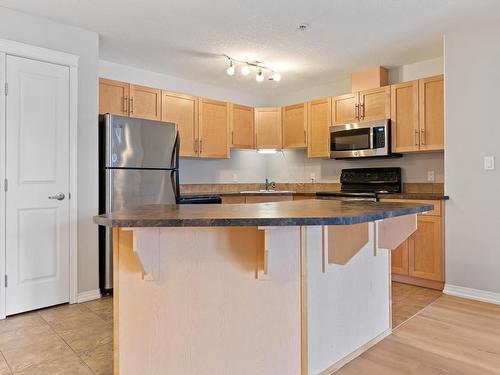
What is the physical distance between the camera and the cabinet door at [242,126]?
4.82 metres

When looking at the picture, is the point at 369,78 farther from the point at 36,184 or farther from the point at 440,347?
the point at 36,184

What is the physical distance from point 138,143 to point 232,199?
1.63m

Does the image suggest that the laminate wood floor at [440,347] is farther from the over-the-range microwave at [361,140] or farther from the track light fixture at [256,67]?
the track light fixture at [256,67]

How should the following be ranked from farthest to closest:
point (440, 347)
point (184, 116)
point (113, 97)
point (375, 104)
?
point (184, 116)
point (375, 104)
point (113, 97)
point (440, 347)

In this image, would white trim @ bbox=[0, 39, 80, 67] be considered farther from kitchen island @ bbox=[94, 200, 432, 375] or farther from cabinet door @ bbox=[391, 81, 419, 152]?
cabinet door @ bbox=[391, 81, 419, 152]

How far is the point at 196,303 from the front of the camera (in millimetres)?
1588

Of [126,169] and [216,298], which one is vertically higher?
[126,169]

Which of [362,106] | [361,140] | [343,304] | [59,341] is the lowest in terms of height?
[59,341]

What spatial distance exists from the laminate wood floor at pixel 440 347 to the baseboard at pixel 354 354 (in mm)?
21

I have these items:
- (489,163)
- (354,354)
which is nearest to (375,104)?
(489,163)

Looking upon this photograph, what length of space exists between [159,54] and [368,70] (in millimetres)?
2457

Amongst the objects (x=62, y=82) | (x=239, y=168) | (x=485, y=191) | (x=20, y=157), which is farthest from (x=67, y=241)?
Result: (x=485, y=191)

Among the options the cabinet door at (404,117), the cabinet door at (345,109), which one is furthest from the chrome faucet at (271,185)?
the cabinet door at (404,117)

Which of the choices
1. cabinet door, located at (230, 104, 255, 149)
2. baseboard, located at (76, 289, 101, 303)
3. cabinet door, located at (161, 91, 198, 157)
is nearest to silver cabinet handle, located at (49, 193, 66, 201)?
baseboard, located at (76, 289, 101, 303)
